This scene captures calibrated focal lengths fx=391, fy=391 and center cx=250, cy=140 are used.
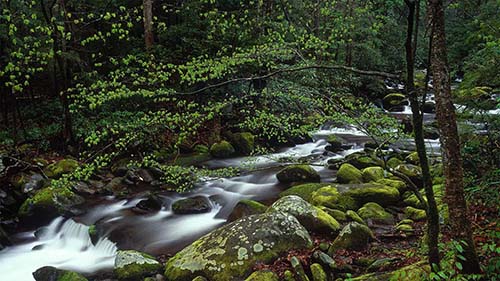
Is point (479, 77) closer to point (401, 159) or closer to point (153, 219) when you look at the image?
point (401, 159)

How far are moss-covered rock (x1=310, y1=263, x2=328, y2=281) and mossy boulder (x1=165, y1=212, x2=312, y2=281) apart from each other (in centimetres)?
59

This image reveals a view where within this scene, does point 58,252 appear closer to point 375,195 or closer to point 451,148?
point 375,195

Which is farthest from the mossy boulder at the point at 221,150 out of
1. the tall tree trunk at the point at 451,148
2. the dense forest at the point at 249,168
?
the tall tree trunk at the point at 451,148

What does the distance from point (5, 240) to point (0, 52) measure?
6.44 metres

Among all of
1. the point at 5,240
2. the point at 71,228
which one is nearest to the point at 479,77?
the point at 71,228

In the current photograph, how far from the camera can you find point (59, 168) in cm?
1141

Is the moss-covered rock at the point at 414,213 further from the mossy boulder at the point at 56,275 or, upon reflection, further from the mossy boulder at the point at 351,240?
the mossy boulder at the point at 56,275

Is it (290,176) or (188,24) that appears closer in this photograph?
(290,176)

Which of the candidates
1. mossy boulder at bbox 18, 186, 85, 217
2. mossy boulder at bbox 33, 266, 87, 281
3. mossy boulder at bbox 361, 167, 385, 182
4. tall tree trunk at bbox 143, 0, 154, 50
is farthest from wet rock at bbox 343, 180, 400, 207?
tall tree trunk at bbox 143, 0, 154, 50

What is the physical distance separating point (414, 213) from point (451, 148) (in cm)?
406

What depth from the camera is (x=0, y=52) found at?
11930mm

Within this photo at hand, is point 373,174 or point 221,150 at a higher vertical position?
point 221,150

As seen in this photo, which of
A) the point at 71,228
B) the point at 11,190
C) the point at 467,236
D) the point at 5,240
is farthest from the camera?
the point at 11,190

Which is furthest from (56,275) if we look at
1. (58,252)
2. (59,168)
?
(59,168)
